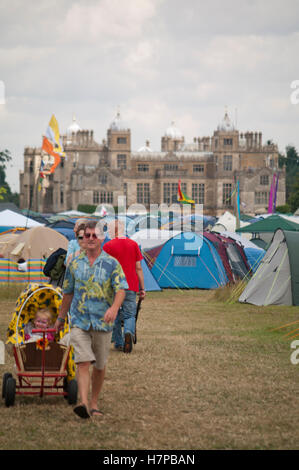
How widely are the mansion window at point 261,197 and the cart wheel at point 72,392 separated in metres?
71.1

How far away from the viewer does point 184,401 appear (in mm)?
6148

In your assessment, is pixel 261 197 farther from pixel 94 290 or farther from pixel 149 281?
pixel 94 290

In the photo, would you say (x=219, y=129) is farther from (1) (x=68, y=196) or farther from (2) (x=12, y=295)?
(2) (x=12, y=295)

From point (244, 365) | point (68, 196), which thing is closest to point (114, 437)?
point (244, 365)

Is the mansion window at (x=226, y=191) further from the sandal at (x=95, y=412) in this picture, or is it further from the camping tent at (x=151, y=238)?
the sandal at (x=95, y=412)

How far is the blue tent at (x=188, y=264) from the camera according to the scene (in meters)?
17.9

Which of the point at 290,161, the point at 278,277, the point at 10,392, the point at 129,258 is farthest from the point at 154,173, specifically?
the point at 10,392

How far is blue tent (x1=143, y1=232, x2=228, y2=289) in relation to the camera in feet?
58.7

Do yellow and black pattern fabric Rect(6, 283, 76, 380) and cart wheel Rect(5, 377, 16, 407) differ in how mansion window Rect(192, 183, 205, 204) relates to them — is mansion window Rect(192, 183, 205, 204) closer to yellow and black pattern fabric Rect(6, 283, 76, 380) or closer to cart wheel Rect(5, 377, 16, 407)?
yellow and black pattern fabric Rect(6, 283, 76, 380)

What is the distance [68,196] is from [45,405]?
71.2m

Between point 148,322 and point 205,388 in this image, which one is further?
point 148,322

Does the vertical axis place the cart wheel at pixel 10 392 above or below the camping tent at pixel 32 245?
above

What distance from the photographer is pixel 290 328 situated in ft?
34.8

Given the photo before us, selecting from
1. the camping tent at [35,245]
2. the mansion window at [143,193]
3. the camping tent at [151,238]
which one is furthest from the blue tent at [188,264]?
the mansion window at [143,193]
